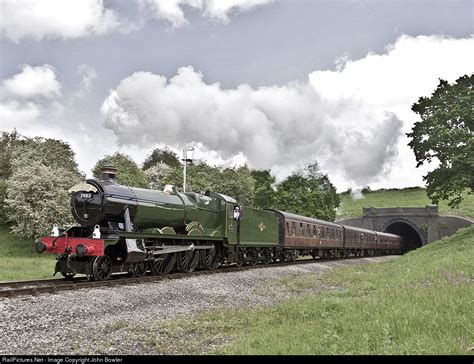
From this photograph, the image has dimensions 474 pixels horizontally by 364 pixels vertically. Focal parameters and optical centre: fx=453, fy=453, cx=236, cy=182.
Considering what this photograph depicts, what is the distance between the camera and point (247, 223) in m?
22.5

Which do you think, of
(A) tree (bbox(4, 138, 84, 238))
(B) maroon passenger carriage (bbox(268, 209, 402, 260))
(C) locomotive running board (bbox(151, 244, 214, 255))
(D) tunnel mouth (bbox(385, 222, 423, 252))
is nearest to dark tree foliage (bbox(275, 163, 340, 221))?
(B) maroon passenger carriage (bbox(268, 209, 402, 260))

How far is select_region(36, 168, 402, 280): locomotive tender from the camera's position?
13.5m

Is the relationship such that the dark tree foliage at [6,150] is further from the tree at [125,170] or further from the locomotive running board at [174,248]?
the locomotive running board at [174,248]

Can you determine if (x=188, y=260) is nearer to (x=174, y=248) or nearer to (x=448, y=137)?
(x=174, y=248)

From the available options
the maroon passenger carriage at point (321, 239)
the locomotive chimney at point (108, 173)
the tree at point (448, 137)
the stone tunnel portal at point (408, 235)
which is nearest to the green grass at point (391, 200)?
the stone tunnel portal at point (408, 235)

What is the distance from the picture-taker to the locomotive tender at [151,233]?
13.5 m

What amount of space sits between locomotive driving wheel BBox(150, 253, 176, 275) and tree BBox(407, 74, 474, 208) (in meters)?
20.4

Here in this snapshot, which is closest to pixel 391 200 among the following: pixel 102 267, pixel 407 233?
pixel 407 233

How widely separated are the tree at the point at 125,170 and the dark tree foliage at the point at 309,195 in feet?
64.1

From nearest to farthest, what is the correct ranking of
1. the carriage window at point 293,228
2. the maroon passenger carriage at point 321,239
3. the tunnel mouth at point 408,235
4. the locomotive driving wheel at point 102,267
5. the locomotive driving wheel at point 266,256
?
1. the locomotive driving wheel at point 102,267
2. the locomotive driving wheel at point 266,256
3. the maroon passenger carriage at point 321,239
4. the carriage window at point 293,228
5. the tunnel mouth at point 408,235

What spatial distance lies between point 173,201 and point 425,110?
23.8 meters

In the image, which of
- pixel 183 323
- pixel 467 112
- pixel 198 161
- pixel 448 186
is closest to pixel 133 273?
pixel 183 323

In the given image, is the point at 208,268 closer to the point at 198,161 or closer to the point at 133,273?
the point at 133,273

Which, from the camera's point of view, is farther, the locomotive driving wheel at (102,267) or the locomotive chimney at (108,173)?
the locomotive chimney at (108,173)
